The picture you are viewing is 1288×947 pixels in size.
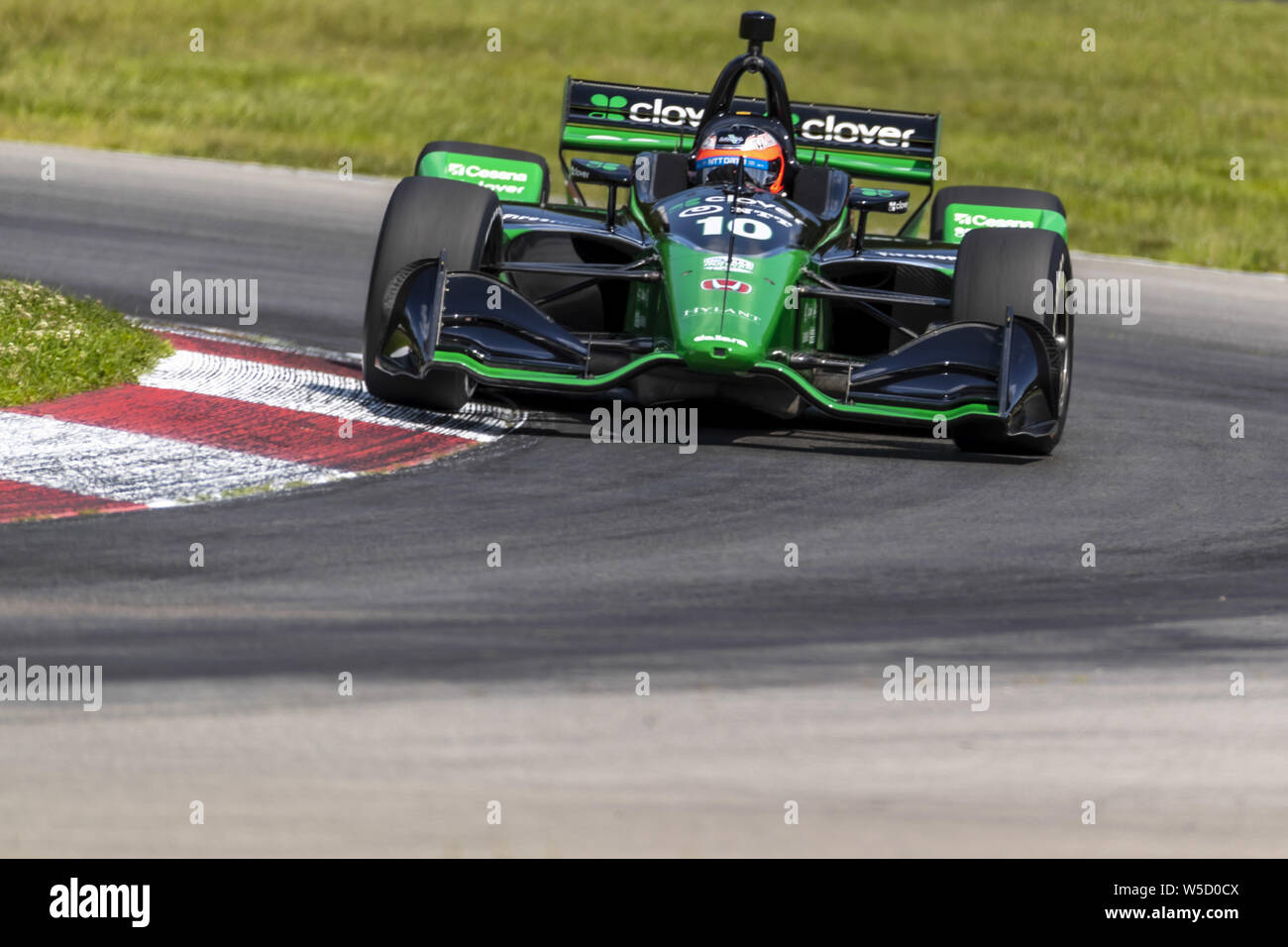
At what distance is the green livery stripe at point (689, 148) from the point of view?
32.3ft

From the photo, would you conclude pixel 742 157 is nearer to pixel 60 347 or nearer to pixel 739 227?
pixel 739 227

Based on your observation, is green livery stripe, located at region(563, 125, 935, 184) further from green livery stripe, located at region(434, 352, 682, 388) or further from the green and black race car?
green livery stripe, located at region(434, 352, 682, 388)

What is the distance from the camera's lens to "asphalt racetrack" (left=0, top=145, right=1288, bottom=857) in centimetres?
412

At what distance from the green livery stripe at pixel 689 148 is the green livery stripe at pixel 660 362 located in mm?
A: 2661

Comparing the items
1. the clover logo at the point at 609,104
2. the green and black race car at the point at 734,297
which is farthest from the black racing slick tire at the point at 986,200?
the clover logo at the point at 609,104

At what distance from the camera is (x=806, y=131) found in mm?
9906

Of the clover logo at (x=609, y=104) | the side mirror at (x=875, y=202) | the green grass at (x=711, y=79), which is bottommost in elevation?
the side mirror at (x=875, y=202)

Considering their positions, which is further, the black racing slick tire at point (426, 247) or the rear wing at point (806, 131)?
the rear wing at point (806, 131)

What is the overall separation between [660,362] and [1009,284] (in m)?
1.51

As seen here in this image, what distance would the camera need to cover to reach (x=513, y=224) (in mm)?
8453

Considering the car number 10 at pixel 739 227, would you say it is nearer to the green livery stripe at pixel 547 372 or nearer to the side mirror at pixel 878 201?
the green livery stripe at pixel 547 372

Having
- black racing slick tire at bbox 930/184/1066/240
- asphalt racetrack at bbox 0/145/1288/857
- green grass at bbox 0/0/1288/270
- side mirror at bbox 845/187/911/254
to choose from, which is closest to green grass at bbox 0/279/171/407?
asphalt racetrack at bbox 0/145/1288/857
